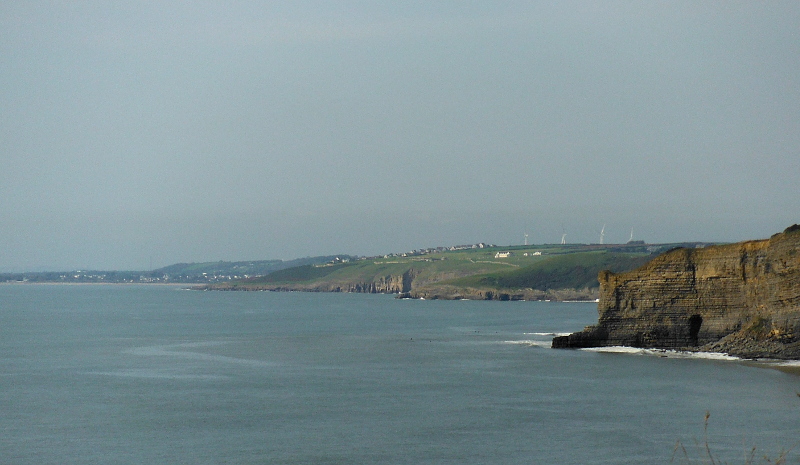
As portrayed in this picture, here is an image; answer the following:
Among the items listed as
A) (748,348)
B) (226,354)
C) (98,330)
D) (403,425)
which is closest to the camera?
(403,425)

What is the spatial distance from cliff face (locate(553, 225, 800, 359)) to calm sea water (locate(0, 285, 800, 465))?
253cm

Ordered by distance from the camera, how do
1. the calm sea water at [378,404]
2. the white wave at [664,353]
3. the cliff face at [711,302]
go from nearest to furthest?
the calm sea water at [378,404], the cliff face at [711,302], the white wave at [664,353]

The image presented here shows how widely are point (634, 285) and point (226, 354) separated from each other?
22748 mm

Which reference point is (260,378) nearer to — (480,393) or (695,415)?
(480,393)

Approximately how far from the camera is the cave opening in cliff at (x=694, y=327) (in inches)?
1971

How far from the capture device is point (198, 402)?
1389 inches

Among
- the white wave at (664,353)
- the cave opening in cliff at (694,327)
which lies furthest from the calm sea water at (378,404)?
the cave opening in cliff at (694,327)

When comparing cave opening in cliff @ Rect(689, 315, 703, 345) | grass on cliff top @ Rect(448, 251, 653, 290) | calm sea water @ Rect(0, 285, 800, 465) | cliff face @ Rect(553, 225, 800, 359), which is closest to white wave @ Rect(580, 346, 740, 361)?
cliff face @ Rect(553, 225, 800, 359)

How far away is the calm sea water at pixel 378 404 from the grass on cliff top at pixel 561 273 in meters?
98.4

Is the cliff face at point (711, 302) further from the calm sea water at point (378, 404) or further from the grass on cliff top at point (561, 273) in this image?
the grass on cliff top at point (561, 273)

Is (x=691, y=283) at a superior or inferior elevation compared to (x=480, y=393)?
superior

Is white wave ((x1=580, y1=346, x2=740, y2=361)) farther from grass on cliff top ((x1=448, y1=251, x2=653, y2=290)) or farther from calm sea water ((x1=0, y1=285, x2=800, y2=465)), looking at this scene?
grass on cliff top ((x1=448, y1=251, x2=653, y2=290))

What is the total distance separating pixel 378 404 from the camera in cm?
3459

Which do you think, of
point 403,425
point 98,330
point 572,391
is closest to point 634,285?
point 572,391
